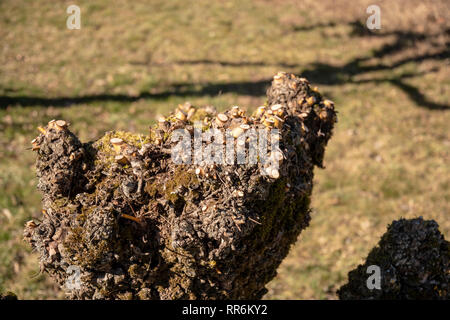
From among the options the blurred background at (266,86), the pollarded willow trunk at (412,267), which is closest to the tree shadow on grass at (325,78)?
the blurred background at (266,86)

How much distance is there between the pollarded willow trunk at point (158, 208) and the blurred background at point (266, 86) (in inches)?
91.4

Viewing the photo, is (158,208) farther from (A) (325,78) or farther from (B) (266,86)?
(A) (325,78)

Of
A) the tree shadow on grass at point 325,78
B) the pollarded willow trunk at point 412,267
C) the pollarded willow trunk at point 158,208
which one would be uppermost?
the tree shadow on grass at point 325,78

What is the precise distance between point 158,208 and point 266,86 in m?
6.20

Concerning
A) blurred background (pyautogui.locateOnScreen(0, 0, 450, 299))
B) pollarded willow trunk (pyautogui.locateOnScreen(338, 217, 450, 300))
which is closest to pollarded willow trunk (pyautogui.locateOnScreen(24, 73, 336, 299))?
pollarded willow trunk (pyautogui.locateOnScreen(338, 217, 450, 300))

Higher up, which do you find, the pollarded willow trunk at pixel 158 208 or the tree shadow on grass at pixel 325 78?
the tree shadow on grass at pixel 325 78

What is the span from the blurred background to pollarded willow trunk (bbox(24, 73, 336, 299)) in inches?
91.4

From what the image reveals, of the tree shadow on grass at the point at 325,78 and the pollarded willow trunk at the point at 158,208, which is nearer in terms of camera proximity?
the pollarded willow trunk at the point at 158,208

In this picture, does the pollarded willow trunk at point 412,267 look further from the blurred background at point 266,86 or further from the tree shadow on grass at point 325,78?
the tree shadow on grass at point 325,78

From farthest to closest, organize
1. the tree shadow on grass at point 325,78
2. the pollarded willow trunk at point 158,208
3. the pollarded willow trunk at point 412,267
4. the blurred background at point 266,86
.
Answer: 1. the tree shadow on grass at point 325,78
2. the blurred background at point 266,86
3. the pollarded willow trunk at point 412,267
4. the pollarded willow trunk at point 158,208

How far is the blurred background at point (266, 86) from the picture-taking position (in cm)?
542

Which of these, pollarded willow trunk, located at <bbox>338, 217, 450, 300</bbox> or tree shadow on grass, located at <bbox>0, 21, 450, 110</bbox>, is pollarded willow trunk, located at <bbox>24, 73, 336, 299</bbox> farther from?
tree shadow on grass, located at <bbox>0, 21, 450, 110</bbox>
